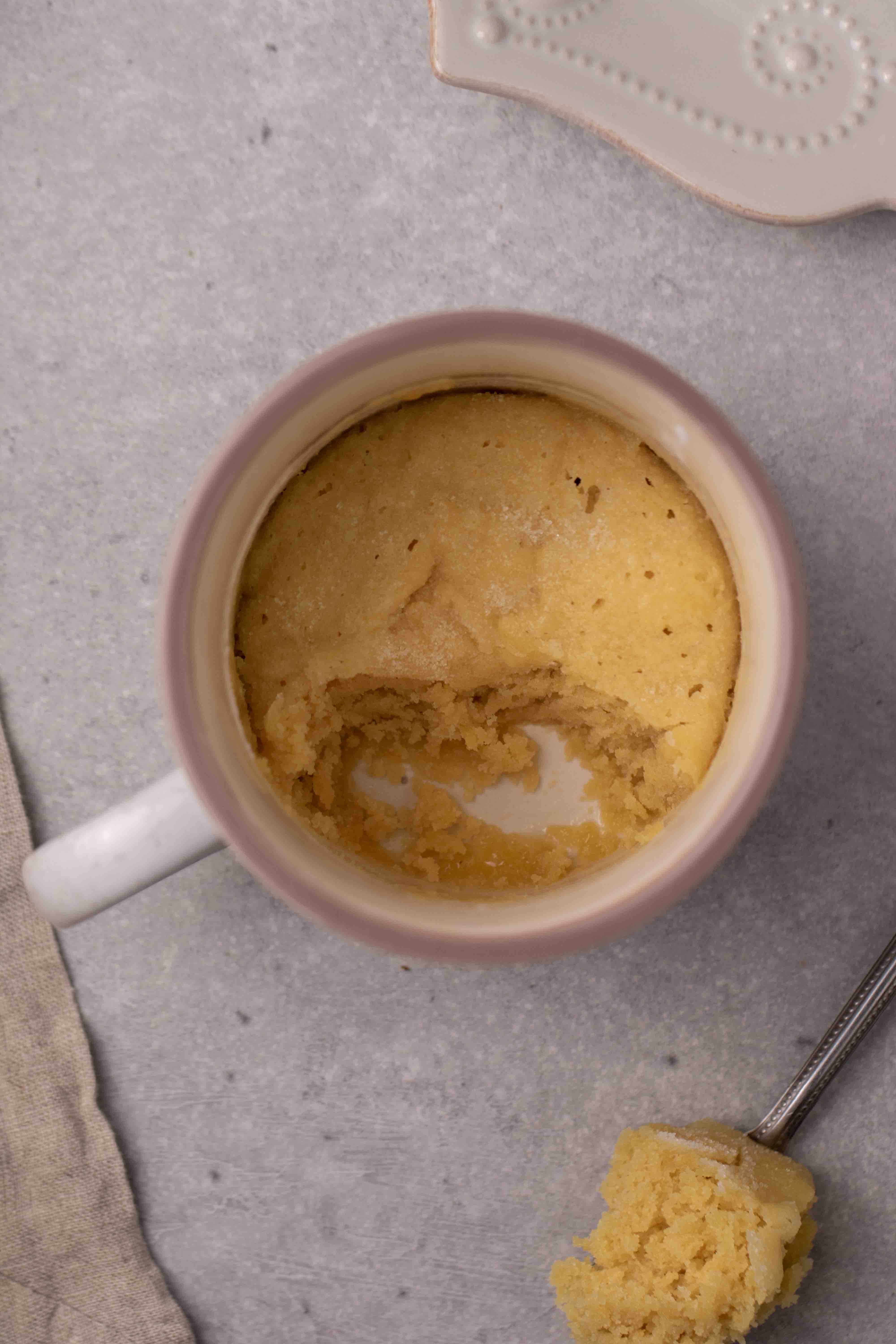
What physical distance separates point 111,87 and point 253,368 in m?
0.28

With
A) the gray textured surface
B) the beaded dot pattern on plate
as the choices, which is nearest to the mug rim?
the gray textured surface

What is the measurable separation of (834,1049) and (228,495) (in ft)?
2.24

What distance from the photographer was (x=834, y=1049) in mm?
958

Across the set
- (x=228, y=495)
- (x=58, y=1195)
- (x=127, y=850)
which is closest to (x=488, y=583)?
(x=228, y=495)

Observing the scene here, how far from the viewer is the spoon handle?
955mm

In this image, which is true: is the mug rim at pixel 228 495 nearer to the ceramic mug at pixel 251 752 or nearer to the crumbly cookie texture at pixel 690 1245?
the ceramic mug at pixel 251 752

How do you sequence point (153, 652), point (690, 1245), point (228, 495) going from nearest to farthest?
1. point (228, 495)
2. point (690, 1245)
3. point (153, 652)

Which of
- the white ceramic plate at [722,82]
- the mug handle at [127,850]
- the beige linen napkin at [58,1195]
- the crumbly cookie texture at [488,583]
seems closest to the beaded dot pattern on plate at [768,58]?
the white ceramic plate at [722,82]

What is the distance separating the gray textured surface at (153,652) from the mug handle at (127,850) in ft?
0.81

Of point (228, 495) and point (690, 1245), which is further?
point (690, 1245)

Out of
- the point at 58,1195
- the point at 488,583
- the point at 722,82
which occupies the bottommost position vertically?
the point at 58,1195

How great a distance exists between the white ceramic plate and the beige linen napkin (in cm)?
81

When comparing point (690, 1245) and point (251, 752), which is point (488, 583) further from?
point (690, 1245)

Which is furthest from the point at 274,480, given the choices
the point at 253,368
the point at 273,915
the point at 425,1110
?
the point at 425,1110
